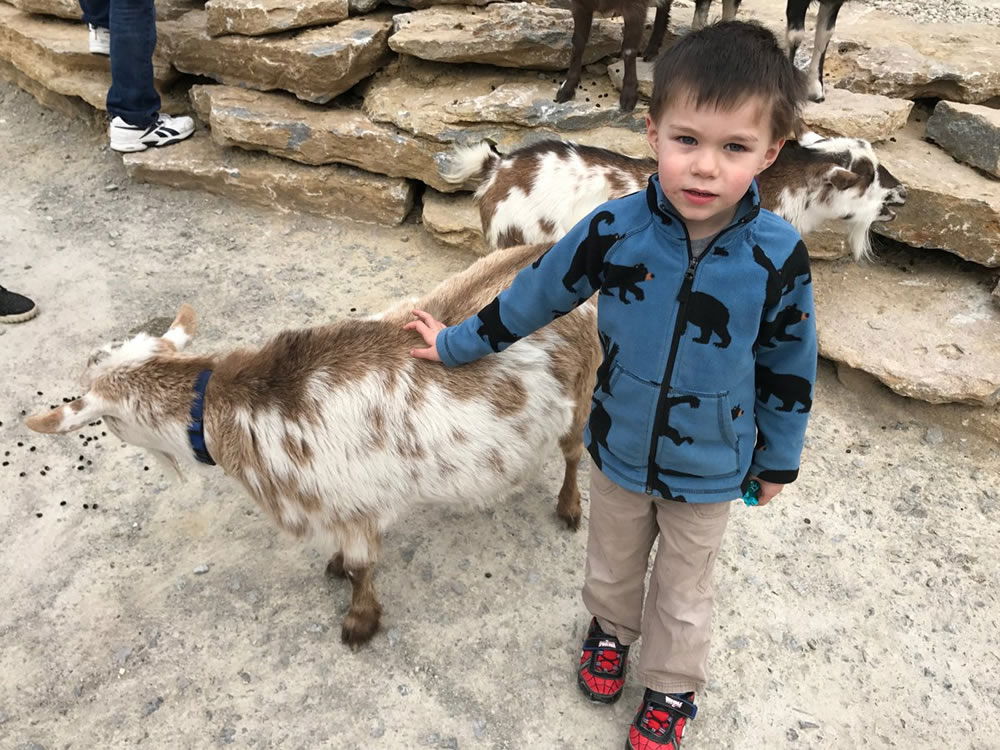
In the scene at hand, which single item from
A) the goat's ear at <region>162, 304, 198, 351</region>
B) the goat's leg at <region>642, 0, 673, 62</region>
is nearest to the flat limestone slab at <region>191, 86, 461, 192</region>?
the goat's leg at <region>642, 0, 673, 62</region>

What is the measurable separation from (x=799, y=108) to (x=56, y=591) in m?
2.78

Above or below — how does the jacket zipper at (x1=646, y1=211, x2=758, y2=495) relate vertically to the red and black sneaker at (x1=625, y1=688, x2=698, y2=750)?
above

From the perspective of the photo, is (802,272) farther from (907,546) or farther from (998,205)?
(998,205)

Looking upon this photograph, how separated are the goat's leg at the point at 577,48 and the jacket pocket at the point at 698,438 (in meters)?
3.14

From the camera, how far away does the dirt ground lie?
2260 mm

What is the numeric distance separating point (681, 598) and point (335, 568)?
4.10 feet

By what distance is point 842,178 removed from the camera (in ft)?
11.9

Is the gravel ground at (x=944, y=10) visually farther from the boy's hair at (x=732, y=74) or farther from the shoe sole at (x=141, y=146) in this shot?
the shoe sole at (x=141, y=146)

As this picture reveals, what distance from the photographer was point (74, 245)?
4527 millimetres

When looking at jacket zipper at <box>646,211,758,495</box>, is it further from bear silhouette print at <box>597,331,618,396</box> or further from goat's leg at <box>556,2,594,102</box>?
goat's leg at <box>556,2,594,102</box>

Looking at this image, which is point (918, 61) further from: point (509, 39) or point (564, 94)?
point (509, 39)

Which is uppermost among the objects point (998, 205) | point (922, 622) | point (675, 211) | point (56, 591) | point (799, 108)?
point (799, 108)

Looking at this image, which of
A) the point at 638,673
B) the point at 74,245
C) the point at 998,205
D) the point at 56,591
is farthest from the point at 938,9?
the point at 56,591

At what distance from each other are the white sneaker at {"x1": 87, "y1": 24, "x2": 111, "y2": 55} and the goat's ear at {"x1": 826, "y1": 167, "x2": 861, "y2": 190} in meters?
4.85
